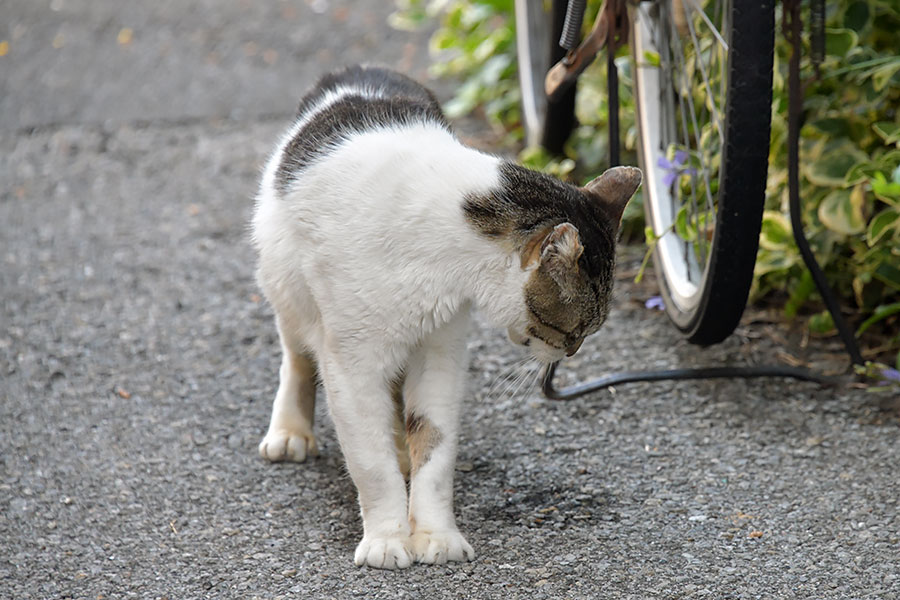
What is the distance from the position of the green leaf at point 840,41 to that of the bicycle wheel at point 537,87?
1160mm

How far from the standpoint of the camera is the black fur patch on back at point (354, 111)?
7.61 feet

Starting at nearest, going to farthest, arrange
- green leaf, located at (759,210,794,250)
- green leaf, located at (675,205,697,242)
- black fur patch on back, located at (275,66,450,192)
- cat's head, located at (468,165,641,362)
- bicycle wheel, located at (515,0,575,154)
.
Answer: cat's head, located at (468,165,641,362)
black fur patch on back, located at (275,66,450,192)
green leaf, located at (675,205,697,242)
green leaf, located at (759,210,794,250)
bicycle wheel, located at (515,0,575,154)

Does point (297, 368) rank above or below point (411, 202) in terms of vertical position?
below

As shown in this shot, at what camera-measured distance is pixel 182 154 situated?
4586 mm

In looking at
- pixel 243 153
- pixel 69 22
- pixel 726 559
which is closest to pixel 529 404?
pixel 726 559

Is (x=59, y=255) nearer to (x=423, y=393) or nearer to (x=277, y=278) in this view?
(x=277, y=278)

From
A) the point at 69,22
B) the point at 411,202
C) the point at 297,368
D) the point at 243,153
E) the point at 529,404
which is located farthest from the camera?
the point at 69,22

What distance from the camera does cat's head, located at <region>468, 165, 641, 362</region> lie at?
204 cm

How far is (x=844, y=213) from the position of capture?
2879mm

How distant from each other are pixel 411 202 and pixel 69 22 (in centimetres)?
459

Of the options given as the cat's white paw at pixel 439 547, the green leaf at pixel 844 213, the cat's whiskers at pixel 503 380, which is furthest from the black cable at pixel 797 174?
the cat's white paw at pixel 439 547

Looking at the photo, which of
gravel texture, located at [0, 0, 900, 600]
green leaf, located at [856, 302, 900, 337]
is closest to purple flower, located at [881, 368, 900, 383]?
gravel texture, located at [0, 0, 900, 600]

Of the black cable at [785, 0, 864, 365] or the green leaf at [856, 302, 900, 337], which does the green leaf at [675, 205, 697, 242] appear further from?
the green leaf at [856, 302, 900, 337]

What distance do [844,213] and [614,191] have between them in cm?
97
